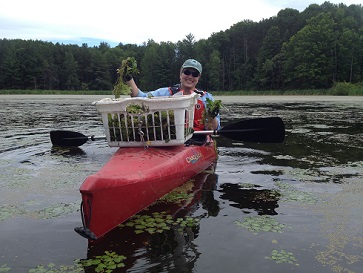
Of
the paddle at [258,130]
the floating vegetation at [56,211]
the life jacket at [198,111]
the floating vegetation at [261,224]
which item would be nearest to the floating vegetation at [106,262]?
the floating vegetation at [56,211]

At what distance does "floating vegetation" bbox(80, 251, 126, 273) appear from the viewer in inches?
→ 126

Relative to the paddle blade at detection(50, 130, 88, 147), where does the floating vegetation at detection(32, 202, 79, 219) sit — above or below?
below

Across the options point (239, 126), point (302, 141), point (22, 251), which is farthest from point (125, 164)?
point (302, 141)

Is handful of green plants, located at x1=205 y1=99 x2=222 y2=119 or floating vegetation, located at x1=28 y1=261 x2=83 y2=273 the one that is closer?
floating vegetation, located at x1=28 y1=261 x2=83 y2=273

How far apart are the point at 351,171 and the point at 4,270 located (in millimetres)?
5907

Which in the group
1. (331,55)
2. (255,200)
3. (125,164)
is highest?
(331,55)

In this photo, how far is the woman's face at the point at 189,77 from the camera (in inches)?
258

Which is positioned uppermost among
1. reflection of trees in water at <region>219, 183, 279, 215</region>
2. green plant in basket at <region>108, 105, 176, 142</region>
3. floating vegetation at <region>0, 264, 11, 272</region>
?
green plant in basket at <region>108, 105, 176, 142</region>

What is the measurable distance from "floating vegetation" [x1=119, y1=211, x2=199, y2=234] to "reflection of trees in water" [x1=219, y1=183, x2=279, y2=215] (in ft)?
3.02

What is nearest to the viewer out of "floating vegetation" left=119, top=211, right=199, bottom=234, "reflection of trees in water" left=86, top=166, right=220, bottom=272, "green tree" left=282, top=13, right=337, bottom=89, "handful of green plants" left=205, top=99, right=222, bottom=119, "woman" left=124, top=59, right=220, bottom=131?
"reflection of trees in water" left=86, top=166, right=220, bottom=272

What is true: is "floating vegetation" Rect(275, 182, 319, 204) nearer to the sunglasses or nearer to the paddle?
the paddle

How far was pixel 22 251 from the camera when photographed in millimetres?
3543

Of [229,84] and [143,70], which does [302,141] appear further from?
[143,70]

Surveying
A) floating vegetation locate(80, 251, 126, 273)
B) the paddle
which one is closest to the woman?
the paddle
